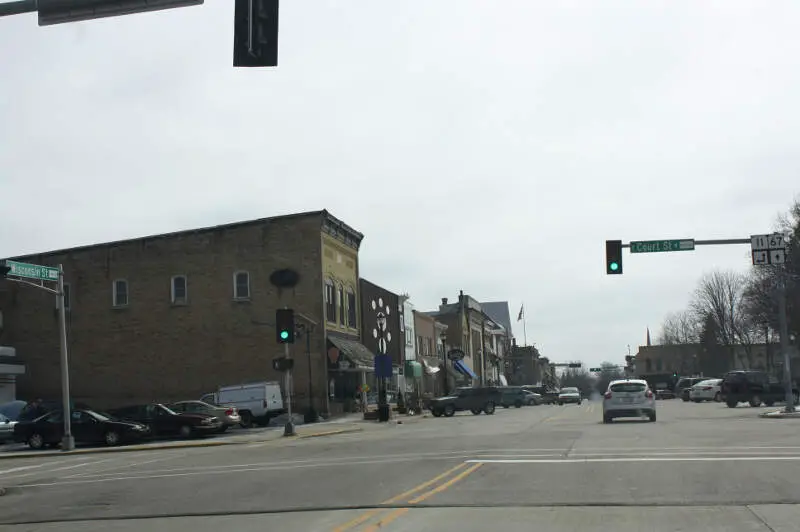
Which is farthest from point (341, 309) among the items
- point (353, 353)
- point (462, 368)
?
point (462, 368)

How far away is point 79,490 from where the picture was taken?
54.1 ft

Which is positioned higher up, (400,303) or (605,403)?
(400,303)

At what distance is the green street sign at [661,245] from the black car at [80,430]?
18997 millimetres

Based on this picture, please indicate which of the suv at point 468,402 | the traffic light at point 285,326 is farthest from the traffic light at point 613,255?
the suv at point 468,402

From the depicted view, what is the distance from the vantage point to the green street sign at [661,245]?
93.4 ft

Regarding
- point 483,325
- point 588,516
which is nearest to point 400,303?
point 483,325

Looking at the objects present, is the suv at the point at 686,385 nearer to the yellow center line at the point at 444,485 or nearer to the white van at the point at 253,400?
the white van at the point at 253,400

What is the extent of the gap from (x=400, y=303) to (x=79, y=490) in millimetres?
49544

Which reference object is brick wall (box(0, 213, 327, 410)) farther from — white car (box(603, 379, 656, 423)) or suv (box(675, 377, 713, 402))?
suv (box(675, 377, 713, 402))

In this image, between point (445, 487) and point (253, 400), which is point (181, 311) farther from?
point (445, 487)

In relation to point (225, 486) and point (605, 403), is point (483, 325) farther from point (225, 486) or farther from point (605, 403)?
point (225, 486)

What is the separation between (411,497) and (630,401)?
2106 centimetres

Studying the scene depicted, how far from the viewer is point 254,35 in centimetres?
919

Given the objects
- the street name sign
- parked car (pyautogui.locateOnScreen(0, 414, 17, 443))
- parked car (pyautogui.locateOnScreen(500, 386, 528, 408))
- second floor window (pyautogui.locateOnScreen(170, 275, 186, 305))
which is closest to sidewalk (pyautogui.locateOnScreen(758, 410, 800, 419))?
the street name sign
